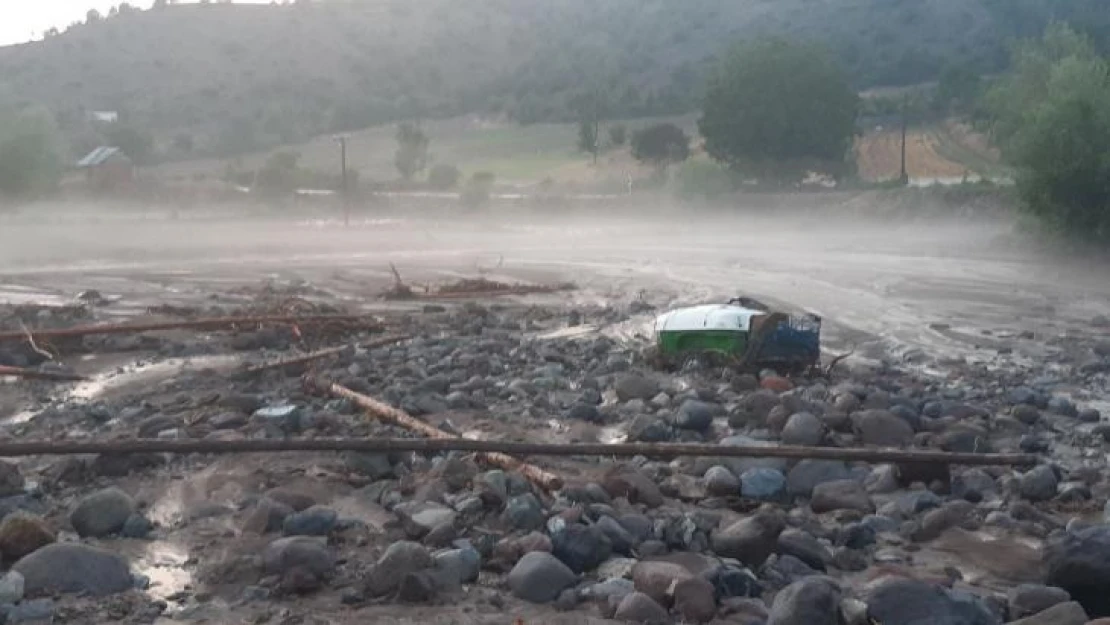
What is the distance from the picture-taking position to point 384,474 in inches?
426

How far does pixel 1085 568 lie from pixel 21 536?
240 inches

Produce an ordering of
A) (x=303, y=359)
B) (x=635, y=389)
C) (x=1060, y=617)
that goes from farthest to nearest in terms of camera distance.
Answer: (x=303, y=359)
(x=635, y=389)
(x=1060, y=617)

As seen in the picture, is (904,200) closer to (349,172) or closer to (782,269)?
(782,269)

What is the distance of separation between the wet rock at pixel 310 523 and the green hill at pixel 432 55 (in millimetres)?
83406

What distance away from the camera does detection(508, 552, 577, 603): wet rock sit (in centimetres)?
801

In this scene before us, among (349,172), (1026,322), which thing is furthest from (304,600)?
(349,172)

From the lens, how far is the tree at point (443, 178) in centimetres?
7038

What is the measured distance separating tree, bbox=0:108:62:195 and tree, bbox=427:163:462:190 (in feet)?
57.0

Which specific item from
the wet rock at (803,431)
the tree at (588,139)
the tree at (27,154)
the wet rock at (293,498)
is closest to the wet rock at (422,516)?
the wet rock at (293,498)

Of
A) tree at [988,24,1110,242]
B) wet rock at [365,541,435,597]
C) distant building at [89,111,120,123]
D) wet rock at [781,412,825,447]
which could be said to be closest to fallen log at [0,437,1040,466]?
wet rock at [365,541,435,597]

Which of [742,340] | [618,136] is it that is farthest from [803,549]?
[618,136]

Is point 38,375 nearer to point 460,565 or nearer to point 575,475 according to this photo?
point 575,475

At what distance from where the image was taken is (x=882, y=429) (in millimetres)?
12844

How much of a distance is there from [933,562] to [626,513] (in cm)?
197
